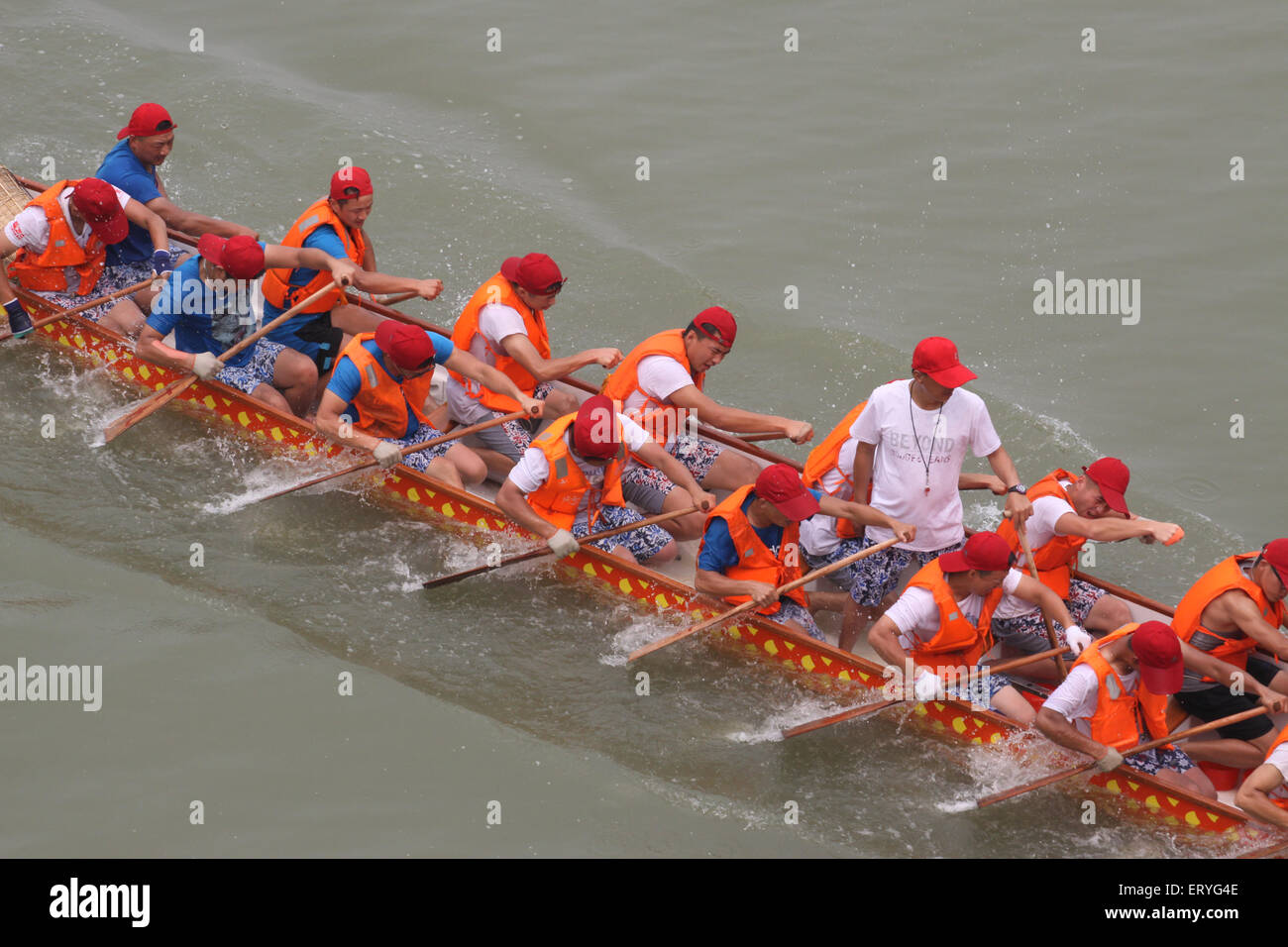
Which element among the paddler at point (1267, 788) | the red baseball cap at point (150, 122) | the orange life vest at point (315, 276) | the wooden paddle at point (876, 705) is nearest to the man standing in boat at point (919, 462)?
the wooden paddle at point (876, 705)

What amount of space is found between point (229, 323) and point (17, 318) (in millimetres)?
1725

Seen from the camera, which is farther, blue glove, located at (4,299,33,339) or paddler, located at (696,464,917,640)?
blue glove, located at (4,299,33,339)

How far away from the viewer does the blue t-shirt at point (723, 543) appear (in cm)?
896

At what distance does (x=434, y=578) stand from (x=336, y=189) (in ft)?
9.25

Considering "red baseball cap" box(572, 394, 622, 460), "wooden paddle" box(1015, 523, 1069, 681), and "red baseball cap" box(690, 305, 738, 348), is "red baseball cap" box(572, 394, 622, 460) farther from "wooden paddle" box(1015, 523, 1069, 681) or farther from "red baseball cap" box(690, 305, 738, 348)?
"wooden paddle" box(1015, 523, 1069, 681)

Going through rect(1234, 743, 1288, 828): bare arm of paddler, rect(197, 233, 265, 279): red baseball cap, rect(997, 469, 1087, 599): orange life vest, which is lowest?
rect(1234, 743, 1288, 828): bare arm of paddler

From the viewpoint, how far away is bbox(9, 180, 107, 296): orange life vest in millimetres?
11117

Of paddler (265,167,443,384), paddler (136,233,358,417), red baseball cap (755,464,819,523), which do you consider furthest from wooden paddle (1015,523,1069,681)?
paddler (136,233,358,417)

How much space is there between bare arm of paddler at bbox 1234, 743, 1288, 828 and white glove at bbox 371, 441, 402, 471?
536cm

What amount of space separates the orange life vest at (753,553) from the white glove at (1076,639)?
5.28 feet

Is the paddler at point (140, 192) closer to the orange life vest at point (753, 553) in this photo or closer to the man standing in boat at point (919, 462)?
the orange life vest at point (753, 553)

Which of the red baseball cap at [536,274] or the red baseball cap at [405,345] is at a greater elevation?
the red baseball cap at [536,274]

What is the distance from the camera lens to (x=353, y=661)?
9.63 meters

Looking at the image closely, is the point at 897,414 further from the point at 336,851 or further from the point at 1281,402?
the point at 1281,402
